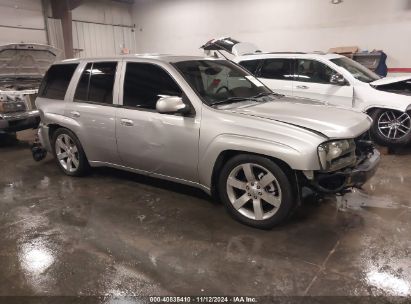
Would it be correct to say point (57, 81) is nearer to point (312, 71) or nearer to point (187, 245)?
point (187, 245)

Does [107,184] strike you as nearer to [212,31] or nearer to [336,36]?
[336,36]

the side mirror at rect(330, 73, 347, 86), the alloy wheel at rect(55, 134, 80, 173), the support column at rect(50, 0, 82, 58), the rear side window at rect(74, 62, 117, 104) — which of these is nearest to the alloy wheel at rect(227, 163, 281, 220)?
the rear side window at rect(74, 62, 117, 104)

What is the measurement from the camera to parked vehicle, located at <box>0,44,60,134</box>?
611cm

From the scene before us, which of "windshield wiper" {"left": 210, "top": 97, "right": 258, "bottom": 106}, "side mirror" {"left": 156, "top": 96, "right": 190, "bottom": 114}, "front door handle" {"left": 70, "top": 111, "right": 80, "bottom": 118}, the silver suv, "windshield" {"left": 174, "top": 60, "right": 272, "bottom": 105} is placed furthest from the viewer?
"front door handle" {"left": 70, "top": 111, "right": 80, "bottom": 118}

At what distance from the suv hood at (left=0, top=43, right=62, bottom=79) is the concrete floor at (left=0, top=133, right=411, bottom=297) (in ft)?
12.7

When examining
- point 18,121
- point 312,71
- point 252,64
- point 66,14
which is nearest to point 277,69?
point 252,64

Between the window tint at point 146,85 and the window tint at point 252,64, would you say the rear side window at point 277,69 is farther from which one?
the window tint at point 146,85

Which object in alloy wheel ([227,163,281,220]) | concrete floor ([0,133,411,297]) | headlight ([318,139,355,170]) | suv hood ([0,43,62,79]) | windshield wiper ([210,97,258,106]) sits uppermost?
suv hood ([0,43,62,79])

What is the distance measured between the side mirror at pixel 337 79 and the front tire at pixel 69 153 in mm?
4231

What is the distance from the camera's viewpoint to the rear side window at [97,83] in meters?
3.94

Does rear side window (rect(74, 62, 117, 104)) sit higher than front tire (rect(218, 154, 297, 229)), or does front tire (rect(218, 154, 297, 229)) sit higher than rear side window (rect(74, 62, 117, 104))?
rear side window (rect(74, 62, 117, 104))

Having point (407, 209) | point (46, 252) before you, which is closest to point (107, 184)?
point (46, 252)

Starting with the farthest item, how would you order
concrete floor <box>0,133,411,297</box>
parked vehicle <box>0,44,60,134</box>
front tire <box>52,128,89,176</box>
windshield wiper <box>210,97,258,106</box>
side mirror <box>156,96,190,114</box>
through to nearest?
parked vehicle <box>0,44,60,134</box>, front tire <box>52,128,89,176</box>, windshield wiper <box>210,97,258,106</box>, side mirror <box>156,96,190,114</box>, concrete floor <box>0,133,411,297</box>

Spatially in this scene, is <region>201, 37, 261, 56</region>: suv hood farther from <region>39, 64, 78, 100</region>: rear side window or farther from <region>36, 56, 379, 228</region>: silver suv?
<region>39, 64, 78, 100</region>: rear side window
